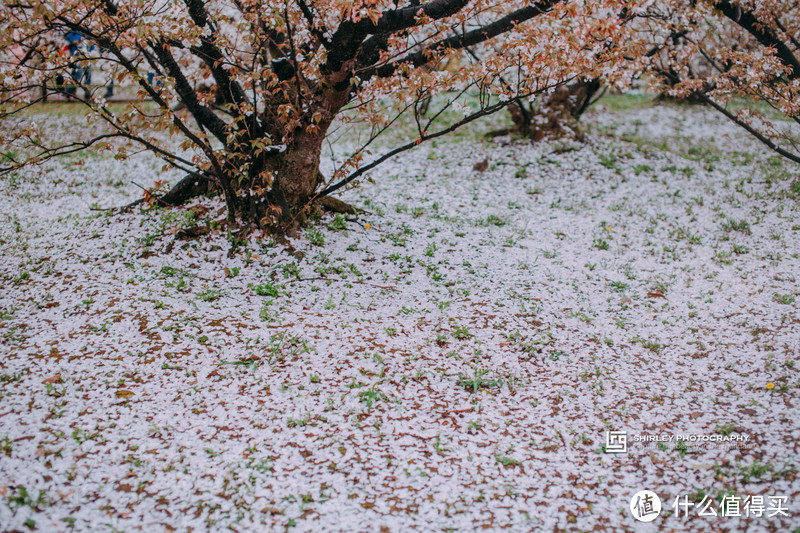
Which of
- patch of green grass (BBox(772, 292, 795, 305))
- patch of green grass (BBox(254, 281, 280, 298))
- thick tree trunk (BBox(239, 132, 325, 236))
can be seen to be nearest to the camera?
patch of green grass (BBox(772, 292, 795, 305))

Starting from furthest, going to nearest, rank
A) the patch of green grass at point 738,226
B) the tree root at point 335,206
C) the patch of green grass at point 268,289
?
the tree root at point 335,206 → the patch of green grass at point 738,226 → the patch of green grass at point 268,289

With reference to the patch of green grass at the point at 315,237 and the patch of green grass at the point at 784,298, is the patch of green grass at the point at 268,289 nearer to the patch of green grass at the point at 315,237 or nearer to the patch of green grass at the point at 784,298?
the patch of green grass at the point at 315,237

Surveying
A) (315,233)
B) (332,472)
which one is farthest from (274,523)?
(315,233)

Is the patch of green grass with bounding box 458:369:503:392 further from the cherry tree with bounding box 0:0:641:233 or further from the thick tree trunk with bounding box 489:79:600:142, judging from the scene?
the thick tree trunk with bounding box 489:79:600:142

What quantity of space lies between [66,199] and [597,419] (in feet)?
30.8

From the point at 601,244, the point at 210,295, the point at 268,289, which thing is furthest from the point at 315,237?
the point at 601,244

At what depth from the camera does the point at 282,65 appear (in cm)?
606

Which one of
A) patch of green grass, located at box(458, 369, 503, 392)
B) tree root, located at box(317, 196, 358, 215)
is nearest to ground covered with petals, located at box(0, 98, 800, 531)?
patch of green grass, located at box(458, 369, 503, 392)

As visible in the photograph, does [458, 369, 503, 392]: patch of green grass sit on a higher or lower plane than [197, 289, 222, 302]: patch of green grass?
lower

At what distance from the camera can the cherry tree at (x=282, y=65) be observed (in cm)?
479

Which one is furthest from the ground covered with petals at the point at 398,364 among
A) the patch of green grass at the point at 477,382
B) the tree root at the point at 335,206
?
the tree root at the point at 335,206

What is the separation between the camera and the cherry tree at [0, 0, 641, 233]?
4793mm

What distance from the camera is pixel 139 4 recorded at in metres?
4.62

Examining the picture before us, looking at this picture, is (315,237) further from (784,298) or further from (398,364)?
(784,298)
